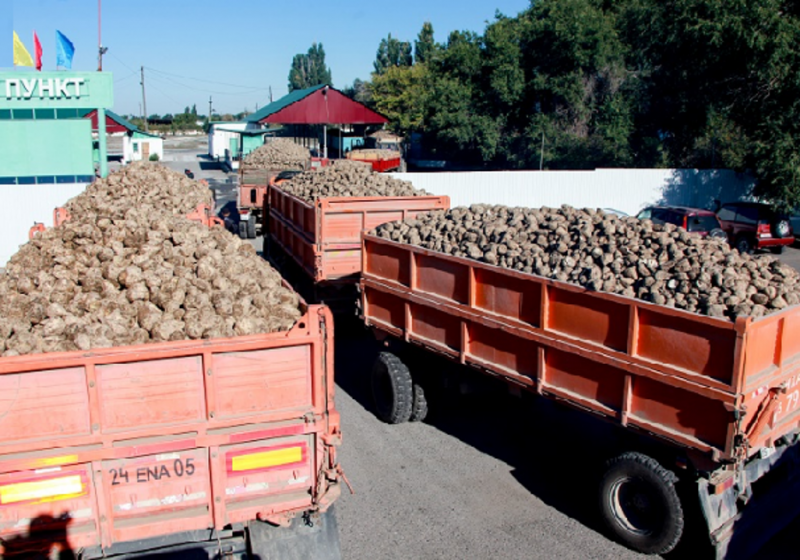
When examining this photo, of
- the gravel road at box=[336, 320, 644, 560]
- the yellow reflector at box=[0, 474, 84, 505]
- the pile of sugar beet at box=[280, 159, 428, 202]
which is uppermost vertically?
the pile of sugar beet at box=[280, 159, 428, 202]

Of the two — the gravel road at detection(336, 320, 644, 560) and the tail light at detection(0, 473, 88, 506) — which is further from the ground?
the tail light at detection(0, 473, 88, 506)

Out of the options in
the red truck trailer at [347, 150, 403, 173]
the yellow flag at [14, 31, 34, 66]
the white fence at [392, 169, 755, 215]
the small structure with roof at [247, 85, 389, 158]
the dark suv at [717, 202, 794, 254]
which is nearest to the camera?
the dark suv at [717, 202, 794, 254]

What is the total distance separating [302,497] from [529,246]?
3.69 meters

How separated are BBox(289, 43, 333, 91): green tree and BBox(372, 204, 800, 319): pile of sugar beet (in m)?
122

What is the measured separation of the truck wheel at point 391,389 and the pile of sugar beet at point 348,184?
13.4ft

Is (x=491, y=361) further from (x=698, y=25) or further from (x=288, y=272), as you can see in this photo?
(x=698, y=25)

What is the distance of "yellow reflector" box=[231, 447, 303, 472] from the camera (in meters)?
4.59

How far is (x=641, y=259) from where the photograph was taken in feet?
21.0

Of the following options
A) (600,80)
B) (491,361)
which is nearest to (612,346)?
(491,361)

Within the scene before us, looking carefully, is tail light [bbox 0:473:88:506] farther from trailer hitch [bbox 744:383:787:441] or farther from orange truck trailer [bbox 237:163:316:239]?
orange truck trailer [bbox 237:163:316:239]

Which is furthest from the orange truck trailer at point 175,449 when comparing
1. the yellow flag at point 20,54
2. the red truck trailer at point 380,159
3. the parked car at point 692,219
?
the red truck trailer at point 380,159

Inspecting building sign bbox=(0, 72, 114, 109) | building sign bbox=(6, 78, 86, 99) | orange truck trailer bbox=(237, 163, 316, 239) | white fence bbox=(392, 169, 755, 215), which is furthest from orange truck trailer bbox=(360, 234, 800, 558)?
building sign bbox=(6, 78, 86, 99)

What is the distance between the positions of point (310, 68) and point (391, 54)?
36.2 m

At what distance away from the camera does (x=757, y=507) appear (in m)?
5.94
